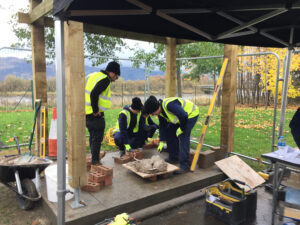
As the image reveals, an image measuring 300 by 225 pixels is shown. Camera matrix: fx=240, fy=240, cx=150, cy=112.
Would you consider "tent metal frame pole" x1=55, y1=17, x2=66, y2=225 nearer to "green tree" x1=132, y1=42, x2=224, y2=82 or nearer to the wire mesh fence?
the wire mesh fence

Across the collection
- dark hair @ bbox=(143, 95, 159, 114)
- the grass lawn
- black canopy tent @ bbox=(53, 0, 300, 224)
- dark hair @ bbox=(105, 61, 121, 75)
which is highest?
black canopy tent @ bbox=(53, 0, 300, 224)

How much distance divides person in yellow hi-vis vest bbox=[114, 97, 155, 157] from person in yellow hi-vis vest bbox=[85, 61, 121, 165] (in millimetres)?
665

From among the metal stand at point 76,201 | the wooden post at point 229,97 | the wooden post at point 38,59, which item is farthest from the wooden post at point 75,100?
the wooden post at point 229,97

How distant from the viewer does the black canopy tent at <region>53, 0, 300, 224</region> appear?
2.18 meters

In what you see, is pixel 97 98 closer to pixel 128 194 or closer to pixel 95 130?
pixel 95 130

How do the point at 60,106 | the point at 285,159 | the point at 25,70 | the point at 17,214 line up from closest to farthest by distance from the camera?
the point at 60,106
the point at 285,159
the point at 17,214
the point at 25,70

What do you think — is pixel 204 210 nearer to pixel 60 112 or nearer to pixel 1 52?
pixel 60 112

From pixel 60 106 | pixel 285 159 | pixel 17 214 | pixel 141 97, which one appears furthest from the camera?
pixel 141 97

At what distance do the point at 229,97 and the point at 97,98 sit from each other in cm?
247

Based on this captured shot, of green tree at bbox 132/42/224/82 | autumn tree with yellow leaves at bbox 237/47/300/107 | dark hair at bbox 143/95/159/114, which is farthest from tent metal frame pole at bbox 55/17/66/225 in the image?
green tree at bbox 132/42/224/82

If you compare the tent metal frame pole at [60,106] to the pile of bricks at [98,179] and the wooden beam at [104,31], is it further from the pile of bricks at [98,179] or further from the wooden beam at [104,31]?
the wooden beam at [104,31]

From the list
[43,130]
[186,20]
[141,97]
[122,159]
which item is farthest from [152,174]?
[141,97]

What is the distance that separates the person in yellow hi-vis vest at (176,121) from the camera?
153 inches

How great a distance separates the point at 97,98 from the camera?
12.3ft
